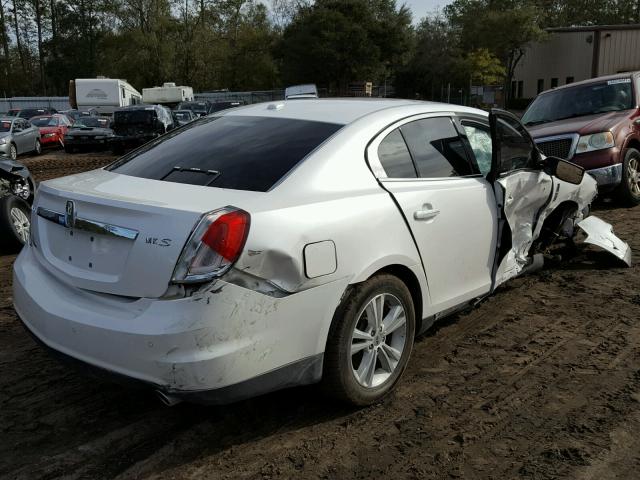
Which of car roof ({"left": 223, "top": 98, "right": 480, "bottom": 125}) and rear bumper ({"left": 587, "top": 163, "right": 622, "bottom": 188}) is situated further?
rear bumper ({"left": 587, "top": 163, "right": 622, "bottom": 188})

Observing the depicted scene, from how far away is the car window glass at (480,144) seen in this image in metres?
4.29

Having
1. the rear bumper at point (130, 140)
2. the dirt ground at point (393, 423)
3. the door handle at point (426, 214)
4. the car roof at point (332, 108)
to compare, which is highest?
the car roof at point (332, 108)

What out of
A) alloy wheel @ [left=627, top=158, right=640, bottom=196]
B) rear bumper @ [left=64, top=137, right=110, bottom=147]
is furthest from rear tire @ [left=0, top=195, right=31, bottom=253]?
rear bumper @ [left=64, top=137, right=110, bottom=147]

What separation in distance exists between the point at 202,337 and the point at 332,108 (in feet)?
6.13

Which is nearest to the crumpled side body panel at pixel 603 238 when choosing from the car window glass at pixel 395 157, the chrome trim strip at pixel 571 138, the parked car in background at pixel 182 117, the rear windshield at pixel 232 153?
the chrome trim strip at pixel 571 138

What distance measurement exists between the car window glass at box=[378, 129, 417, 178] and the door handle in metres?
0.23

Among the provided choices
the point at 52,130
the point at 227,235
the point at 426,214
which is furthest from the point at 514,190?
the point at 52,130

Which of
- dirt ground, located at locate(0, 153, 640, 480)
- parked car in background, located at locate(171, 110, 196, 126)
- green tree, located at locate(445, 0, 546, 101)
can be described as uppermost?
green tree, located at locate(445, 0, 546, 101)

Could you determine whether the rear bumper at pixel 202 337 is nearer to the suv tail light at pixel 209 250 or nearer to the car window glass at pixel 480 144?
the suv tail light at pixel 209 250

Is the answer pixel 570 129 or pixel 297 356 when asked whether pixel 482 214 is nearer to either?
pixel 297 356

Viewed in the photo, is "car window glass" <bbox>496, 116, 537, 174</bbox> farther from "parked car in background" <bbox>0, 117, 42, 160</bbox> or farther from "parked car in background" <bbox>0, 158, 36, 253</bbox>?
"parked car in background" <bbox>0, 117, 42, 160</bbox>

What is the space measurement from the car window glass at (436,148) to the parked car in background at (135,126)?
60.8 ft

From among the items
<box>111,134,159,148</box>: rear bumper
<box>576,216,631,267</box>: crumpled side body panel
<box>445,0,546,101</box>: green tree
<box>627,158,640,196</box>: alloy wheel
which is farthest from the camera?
<box>445,0,546,101</box>: green tree

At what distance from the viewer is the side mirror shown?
493cm
